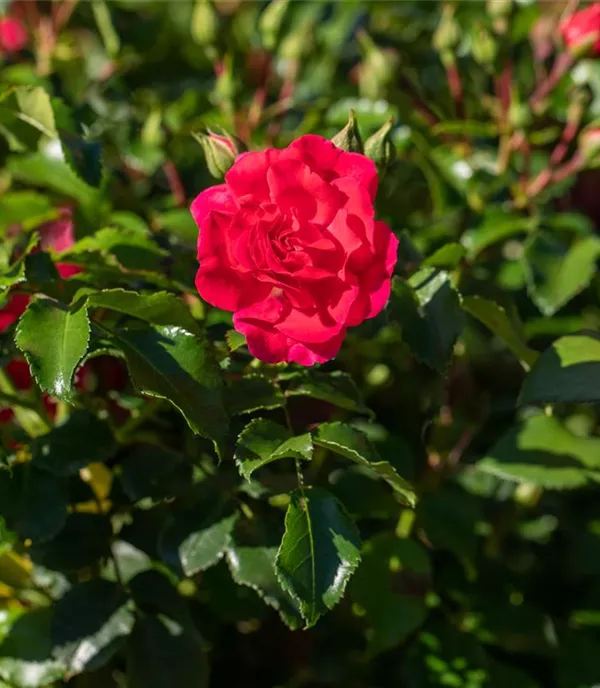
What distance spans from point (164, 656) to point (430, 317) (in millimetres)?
386

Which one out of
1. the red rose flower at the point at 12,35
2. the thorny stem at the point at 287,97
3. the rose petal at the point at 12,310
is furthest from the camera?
the red rose flower at the point at 12,35

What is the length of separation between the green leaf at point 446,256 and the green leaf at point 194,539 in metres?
0.29

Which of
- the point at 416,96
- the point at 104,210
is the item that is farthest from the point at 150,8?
the point at 104,210

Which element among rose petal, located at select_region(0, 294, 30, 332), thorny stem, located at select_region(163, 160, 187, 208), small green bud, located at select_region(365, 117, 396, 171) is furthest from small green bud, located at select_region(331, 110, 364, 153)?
thorny stem, located at select_region(163, 160, 187, 208)

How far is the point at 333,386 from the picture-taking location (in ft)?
2.45

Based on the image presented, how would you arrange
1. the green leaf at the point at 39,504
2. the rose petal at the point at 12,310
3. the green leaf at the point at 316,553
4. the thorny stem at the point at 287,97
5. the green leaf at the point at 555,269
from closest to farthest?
the green leaf at the point at 316,553 < the green leaf at the point at 39,504 < the rose petal at the point at 12,310 < the green leaf at the point at 555,269 < the thorny stem at the point at 287,97

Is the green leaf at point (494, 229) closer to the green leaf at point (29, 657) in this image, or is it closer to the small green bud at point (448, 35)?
the small green bud at point (448, 35)

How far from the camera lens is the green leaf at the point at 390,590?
0.91 m

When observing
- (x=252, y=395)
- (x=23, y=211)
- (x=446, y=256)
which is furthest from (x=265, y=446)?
(x=23, y=211)

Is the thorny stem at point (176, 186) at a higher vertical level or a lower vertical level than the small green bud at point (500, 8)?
lower

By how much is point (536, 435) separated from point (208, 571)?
0.35 m

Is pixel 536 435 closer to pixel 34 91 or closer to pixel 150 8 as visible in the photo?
pixel 34 91

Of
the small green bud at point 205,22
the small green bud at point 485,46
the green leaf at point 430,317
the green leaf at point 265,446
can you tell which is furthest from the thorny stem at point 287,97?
the green leaf at point 265,446

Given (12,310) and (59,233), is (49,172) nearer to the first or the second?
(59,233)
